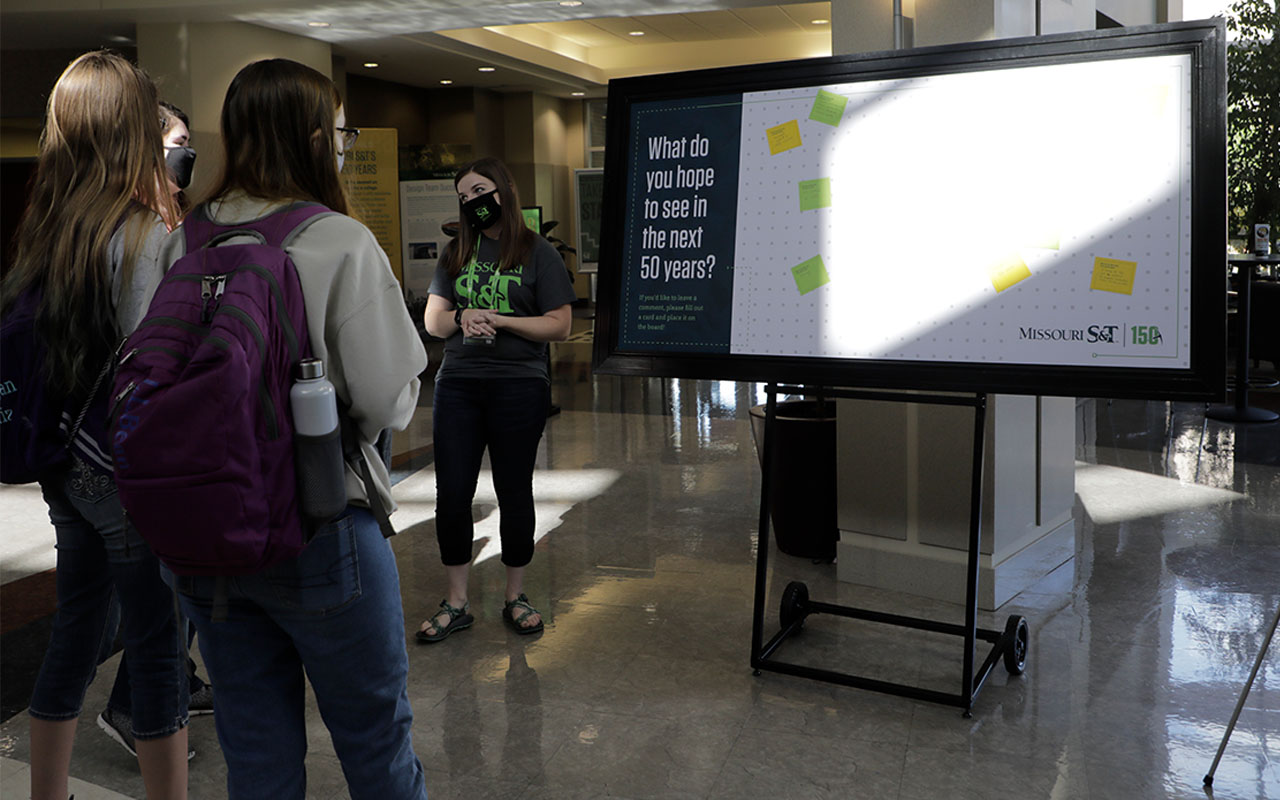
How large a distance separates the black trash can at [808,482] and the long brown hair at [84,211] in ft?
8.46

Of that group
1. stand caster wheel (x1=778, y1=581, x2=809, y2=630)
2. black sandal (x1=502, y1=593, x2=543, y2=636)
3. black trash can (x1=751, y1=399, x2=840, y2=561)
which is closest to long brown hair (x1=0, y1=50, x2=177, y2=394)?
black sandal (x1=502, y1=593, x2=543, y2=636)

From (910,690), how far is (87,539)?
1.98 meters

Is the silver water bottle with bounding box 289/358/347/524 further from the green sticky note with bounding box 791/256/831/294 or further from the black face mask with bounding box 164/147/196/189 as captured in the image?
the green sticky note with bounding box 791/256/831/294

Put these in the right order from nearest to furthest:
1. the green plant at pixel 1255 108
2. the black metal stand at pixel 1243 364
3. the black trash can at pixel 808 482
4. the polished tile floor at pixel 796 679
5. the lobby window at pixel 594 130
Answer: the polished tile floor at pixel 796 679, the black trash can at pixel 808 482, the black metal stand at pixel 1243 364, the green plant at pixel 1255 108, the lobby window at pixel 594 130

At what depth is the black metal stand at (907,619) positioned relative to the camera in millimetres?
2672

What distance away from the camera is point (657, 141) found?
2.85 metres

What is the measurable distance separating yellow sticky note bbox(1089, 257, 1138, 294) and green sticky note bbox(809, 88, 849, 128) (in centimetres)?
72

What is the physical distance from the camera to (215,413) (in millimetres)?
1315

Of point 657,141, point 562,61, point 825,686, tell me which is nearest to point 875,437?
point 825,686

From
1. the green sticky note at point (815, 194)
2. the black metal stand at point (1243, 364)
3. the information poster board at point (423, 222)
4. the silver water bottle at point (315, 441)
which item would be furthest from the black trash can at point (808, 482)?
the information poster board at point (423, 222)


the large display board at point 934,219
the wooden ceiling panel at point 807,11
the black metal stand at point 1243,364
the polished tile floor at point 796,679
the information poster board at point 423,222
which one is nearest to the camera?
the large display board at point 934,219

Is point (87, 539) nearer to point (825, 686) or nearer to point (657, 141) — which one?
point (657, 141)

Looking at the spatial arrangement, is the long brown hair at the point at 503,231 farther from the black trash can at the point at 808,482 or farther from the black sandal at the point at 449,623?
the black trash can at the point at 808,482

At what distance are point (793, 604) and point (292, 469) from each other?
6.89 ft
